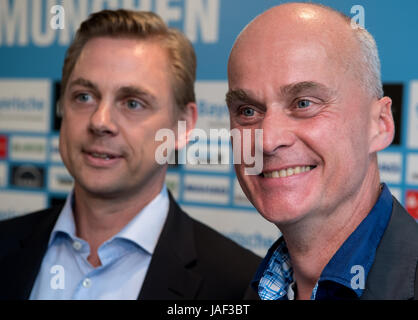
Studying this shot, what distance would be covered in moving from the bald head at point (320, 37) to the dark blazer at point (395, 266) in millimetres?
303

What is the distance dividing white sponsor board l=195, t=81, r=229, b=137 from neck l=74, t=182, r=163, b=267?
2.31 feet

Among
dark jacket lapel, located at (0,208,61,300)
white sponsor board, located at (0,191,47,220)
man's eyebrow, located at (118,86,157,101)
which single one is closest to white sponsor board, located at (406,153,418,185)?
man's eyebrow, located at (118,86,157,101)

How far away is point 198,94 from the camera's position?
7.73 feet

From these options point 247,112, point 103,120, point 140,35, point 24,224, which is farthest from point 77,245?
point 247,112

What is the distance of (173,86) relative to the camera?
172cm

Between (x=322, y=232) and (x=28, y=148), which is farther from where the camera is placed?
(x=28, y=148)

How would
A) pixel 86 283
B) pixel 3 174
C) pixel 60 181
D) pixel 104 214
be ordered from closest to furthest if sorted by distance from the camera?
pixel 86 283 < pixel 104 214 < pixel 60 181 < pixel 3 174

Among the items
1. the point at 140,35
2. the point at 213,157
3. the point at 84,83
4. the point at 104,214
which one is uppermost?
the point at 140,35

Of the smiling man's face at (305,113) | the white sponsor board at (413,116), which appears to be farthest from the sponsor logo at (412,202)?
the smiling man's face at (305,113)

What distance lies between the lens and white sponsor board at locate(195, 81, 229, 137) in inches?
92.0

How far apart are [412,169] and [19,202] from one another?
2.06m

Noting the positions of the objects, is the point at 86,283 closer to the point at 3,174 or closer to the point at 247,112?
the point at 247,112

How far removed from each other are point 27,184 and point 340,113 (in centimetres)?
218

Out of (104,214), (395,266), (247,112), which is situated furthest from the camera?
(104,214)
